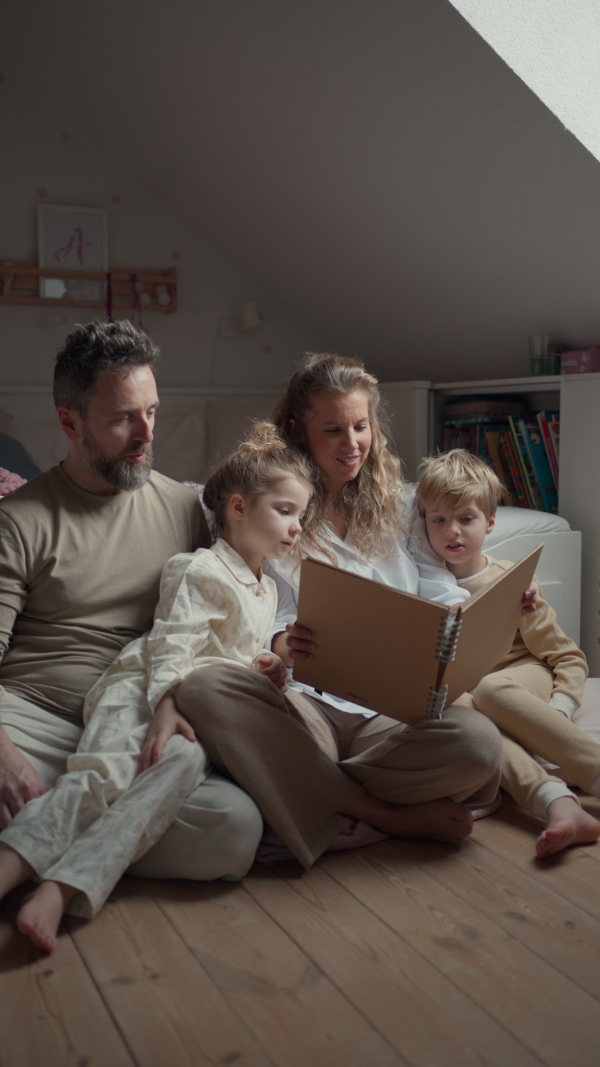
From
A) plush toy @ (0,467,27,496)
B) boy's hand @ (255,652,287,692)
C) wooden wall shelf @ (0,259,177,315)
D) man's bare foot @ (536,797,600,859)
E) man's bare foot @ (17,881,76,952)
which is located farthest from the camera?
wooden wall shelf @ (0,259,177,315)

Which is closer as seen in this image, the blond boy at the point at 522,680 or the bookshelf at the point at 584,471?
the blond boy at the point at 522,680

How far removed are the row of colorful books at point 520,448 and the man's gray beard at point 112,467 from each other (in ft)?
4.78

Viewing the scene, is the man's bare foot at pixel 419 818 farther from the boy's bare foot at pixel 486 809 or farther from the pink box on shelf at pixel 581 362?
the pink box on shelf at pixel 581 362

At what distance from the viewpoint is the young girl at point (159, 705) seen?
1.29 metres

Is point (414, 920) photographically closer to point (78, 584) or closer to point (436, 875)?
→ point (436, 875)

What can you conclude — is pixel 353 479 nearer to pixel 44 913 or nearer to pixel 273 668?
pixel 273 668

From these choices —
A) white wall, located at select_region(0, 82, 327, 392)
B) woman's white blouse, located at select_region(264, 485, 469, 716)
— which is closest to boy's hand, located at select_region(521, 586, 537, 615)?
woman's white blouse, located at select_region(264, 485, 469, 716)

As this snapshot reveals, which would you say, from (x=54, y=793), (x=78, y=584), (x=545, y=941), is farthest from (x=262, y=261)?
(x=545, y=941)

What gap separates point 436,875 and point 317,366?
946mm

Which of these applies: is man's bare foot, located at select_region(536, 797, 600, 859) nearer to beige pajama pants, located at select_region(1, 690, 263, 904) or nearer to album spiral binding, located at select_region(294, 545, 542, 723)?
album spiral binding, located at select_region(294, 545, 542, 723)

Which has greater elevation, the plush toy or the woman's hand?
the plush toy

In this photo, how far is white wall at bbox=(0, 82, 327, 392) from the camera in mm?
3176

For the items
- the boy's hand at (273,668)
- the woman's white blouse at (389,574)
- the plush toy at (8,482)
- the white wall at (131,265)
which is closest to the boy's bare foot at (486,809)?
the woman's white blouse at (389,574)

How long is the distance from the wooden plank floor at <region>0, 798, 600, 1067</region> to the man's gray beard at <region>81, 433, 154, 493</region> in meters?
0.64
